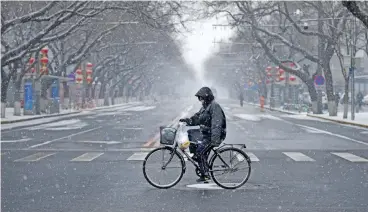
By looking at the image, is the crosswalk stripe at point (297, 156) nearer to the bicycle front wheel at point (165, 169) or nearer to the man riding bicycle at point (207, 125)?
the man riding bicycle at point (207, 125)

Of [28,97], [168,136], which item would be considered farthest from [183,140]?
[28,97]

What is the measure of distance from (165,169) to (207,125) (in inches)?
40.7

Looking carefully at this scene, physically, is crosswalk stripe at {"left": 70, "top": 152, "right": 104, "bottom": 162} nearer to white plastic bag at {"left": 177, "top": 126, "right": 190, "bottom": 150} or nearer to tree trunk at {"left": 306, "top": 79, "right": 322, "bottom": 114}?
white plastic bag at {"left": 177, "top": 126, "right": 190, "bottom": 150}

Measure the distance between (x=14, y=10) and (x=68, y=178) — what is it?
119ft

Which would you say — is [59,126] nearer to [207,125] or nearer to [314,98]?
[207,125]

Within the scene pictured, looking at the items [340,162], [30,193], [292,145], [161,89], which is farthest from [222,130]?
[161,89]

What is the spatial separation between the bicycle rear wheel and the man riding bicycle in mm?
169

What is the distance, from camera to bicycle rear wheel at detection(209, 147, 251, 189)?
38.6 ft

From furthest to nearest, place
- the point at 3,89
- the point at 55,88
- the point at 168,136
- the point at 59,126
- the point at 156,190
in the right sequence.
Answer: the point at 55,88
the point at 3,89
the point at 59,126
the point at 156,190
the point at 168,136

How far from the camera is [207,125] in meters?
11.7

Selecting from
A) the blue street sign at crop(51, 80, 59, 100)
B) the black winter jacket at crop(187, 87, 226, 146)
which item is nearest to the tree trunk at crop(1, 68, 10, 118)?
the blue street sign at crop(51, 80, 59, 100)

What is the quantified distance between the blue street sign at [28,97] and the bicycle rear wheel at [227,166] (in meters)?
38.5

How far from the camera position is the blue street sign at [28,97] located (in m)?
48.8

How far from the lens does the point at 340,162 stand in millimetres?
16719
